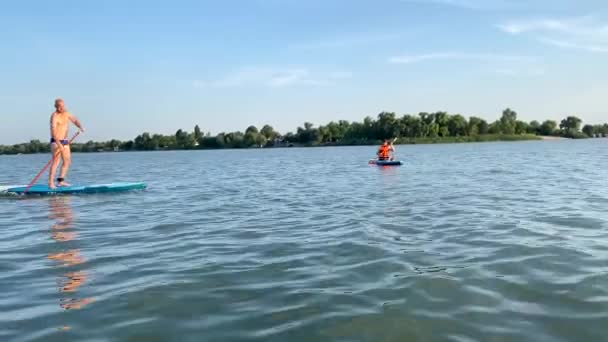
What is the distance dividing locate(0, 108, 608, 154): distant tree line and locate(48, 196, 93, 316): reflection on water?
134655mm


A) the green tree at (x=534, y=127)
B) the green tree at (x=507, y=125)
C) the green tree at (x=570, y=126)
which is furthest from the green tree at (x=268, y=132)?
the green tree at (x=570, y=126)

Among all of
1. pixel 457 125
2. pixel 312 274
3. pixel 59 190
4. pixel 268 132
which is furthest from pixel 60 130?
pixel 268 132

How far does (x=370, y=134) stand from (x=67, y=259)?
497 feet

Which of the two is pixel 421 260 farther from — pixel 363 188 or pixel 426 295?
pixel 363 188

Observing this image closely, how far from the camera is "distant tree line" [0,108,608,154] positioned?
479ft

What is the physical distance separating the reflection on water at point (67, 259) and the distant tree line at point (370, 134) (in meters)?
135

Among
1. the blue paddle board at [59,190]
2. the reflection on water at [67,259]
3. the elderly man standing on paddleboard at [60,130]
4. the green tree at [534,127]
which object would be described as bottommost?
the reflection on water at [67,259]

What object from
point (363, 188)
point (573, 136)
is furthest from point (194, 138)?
point (363, 188)

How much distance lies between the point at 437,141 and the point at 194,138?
92.4 metres

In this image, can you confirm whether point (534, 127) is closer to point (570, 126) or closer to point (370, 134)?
point (570, 126)

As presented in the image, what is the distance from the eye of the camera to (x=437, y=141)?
140 meters

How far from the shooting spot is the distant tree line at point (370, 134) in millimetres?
145875

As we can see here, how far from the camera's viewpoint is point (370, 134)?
156375 mm

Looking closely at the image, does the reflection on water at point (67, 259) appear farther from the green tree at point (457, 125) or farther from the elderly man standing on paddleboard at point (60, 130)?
the green tree at point (457, 125)
